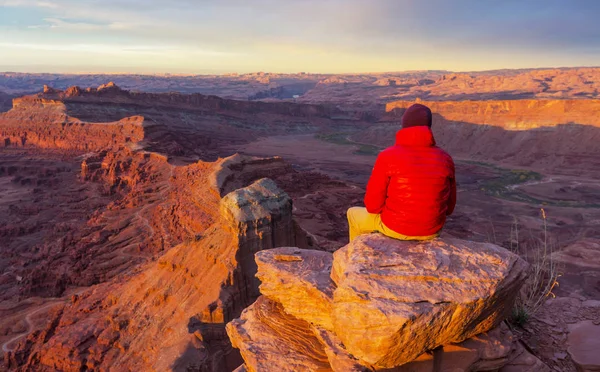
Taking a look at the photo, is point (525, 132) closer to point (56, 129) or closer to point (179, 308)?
point (179, 308)

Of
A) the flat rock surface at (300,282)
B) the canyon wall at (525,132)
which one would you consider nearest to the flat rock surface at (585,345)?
the flat rock surface at (300,282)

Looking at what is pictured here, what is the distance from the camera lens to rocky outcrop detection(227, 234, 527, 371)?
3.52 metres

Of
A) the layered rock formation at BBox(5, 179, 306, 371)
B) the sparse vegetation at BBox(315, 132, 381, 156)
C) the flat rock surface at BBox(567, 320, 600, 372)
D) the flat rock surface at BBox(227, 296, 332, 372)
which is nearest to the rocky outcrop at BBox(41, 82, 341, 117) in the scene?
the sparse vegetation at BBox(315, 132, 381, 156)

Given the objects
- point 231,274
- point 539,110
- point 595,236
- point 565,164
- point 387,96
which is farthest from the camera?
point 387,96

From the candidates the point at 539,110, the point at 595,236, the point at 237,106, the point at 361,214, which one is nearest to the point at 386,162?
the point at 361,214

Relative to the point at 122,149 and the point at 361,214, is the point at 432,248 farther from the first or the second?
the point at 122,149

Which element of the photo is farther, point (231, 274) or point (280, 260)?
point (231, 274)

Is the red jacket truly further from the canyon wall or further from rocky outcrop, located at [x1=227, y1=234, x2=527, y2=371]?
the canyon wall

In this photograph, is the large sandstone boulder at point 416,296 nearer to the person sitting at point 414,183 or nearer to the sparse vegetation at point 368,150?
the person sitting at point 414,183

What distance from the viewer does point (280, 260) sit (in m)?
5.25

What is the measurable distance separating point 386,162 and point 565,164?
146 ft

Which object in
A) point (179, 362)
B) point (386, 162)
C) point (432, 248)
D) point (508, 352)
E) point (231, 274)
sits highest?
point (386, 162)

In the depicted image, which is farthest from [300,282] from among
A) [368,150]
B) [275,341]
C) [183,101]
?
[183,101]

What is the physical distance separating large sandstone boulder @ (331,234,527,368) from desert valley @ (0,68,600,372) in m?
0.15
